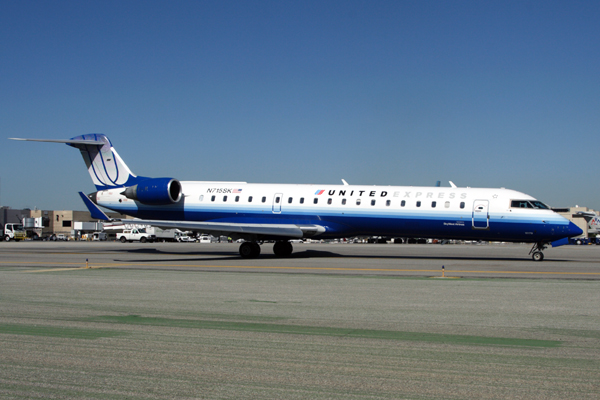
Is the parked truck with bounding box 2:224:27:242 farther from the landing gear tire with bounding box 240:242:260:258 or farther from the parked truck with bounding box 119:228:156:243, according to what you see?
the landing gear tire with bounding box 240:242:260:258

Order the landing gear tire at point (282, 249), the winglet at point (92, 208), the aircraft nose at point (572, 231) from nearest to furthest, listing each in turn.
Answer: the aircraft nose at point (572, 231), the winglet at point (92, 208), the landing gear tire at point (282, 249)

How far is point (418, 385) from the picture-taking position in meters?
5.37

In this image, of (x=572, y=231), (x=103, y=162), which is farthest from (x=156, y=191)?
(x=572, y=231)

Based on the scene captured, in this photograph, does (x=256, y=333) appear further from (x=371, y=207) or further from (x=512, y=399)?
(x=371, y=207)

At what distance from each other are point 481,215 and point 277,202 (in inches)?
394

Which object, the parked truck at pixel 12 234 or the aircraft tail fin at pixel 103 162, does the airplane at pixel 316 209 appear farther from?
the parked truck at pixel 12 234

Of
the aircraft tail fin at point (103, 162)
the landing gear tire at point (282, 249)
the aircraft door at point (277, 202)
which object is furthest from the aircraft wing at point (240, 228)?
the aircraft tail fin at point (103, 162)

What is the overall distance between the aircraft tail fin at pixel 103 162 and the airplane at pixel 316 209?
0.19 feet

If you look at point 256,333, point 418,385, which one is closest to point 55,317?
point 256,333

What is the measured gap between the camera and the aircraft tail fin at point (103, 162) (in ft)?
101

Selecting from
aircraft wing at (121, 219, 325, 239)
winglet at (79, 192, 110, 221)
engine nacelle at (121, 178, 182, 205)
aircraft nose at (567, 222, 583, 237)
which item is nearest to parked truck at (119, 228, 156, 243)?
engine nacelle at (121, 178, 182, 205)

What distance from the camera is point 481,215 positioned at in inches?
963

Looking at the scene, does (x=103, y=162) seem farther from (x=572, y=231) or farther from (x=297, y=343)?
(x=297, y=343)

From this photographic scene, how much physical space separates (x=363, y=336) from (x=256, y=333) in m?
1.55
